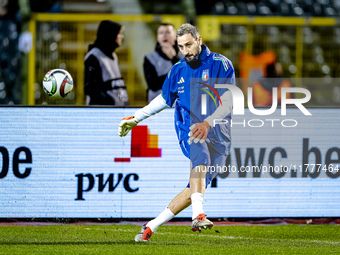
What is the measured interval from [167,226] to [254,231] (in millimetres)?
983

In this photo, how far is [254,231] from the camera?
760cm

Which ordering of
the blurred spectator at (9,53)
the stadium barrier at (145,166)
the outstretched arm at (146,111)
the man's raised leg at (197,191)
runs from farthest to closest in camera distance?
the blurred spectator at (9,53)
the stadium barrier at (145,166)
the outstretched arm at (146,111)
the man's raised leg at (197,191)

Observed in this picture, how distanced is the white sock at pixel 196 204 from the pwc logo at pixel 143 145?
201cm

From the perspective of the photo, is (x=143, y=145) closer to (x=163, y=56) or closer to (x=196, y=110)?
(x=196, y=110)

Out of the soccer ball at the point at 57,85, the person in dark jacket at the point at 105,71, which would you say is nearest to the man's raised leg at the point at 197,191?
the soccer ball at the point at 57,85

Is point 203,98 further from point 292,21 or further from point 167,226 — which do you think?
point 292,21

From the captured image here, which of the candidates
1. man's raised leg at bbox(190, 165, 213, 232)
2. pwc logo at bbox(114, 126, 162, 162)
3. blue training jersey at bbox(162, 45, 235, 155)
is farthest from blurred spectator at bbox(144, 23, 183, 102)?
man's raised leg at bbox(190, 165, 213, 232)

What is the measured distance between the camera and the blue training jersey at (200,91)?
21.4ft

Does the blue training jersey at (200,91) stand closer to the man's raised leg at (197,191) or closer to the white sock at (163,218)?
the man's raised leg at (197,191)

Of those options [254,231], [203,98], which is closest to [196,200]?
[203,98]

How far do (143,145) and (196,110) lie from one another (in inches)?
68.5

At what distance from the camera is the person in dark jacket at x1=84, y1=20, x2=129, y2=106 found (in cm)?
941

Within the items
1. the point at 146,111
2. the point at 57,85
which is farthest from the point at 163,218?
the point at 57,85

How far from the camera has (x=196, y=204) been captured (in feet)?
20.1
